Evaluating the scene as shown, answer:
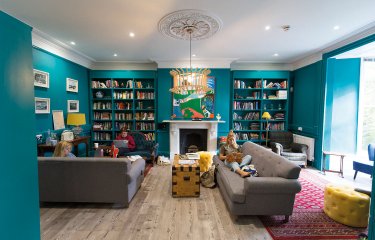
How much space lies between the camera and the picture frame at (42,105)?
387 centimetres

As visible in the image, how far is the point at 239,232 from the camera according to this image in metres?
2.31

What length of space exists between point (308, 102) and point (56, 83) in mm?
6718

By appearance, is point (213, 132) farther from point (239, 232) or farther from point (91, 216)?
point (91, 216)

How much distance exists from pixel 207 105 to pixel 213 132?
0.86 meters

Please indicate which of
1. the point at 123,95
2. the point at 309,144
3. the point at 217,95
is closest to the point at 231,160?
the point at 217,95

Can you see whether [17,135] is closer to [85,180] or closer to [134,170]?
[85,180]

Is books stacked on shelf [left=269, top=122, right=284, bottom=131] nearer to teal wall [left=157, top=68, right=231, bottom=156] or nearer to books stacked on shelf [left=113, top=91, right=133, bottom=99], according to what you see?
teal wall [left=157, top=68, right=231, bottom=156]

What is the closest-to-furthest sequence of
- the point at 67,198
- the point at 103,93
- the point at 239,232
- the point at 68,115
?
the point at 239,232 < the point at 67,198 < the point at 68,115 < the point at 103,93

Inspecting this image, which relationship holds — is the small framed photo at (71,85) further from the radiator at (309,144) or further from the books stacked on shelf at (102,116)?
the radiator at (309,144)

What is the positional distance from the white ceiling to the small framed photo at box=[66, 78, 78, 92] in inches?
32.3

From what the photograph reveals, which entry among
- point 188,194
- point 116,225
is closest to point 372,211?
point 188,194

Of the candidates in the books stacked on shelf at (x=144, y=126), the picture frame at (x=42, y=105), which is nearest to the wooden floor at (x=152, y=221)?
the picture frame at (x=42, y=105)

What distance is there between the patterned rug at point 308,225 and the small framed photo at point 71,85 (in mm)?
5322

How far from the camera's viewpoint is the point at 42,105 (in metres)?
4.01
